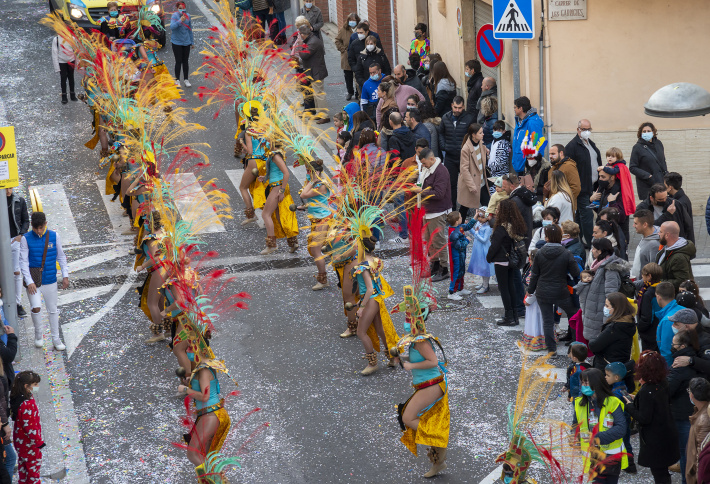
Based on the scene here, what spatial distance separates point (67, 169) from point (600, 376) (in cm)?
1155

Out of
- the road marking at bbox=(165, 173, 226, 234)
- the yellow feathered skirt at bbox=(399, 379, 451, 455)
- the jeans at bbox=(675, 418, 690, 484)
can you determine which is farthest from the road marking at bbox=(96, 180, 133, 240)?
the jeans at bbox=(675, 418, 690, 484)

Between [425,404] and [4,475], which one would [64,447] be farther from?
[425,404]

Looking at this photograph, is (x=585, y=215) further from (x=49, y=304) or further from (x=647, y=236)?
(x=49, y=304)

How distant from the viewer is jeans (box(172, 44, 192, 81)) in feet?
64.5

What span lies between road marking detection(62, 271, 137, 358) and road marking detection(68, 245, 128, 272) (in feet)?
3.20

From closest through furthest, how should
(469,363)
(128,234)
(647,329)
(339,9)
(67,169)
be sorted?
(647,329)
(469,363)
(128,234)
(67,169)
(339,9)

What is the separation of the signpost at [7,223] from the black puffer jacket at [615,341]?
6.21 meters

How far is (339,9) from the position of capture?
79.6ft

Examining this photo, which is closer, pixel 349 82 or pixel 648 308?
pixel 648 308

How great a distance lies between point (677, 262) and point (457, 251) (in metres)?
2.95

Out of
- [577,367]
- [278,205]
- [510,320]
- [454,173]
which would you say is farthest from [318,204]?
[577,367]

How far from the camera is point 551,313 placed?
10.4m

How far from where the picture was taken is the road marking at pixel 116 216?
47.7 feet

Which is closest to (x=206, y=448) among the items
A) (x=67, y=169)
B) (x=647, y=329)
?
(x=647, y=329)
